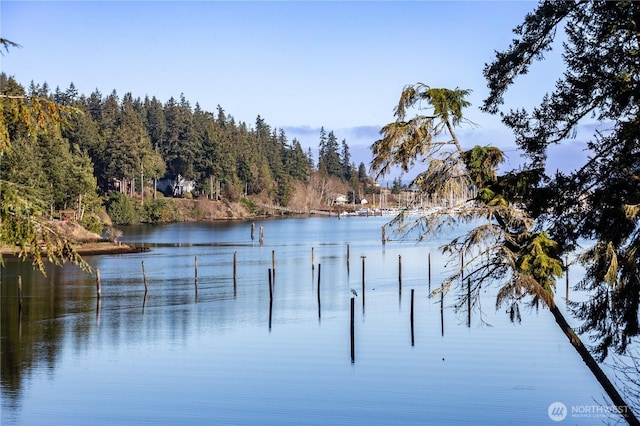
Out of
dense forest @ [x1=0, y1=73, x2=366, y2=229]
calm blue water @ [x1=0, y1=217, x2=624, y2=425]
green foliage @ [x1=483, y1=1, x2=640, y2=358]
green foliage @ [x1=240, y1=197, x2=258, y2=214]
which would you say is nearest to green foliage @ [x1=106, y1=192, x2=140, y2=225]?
dense forest @ [x1=0, y1=73, x2=366, y2=229]

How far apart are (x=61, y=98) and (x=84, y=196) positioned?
84.8 m

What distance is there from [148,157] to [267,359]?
337 feet

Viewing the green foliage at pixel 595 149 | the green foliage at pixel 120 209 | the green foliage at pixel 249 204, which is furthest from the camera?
the green foliage at pixel 249 204

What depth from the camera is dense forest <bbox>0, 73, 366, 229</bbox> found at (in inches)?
3393

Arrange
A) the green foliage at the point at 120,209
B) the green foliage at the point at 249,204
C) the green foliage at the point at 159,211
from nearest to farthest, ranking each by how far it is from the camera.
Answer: the green foliage at the point at 120,209, the green foliage at the point at 159,211, the green foliage at the point at 249,204

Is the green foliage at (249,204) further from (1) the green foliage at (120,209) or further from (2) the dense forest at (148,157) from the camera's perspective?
(1) the green foliage at (120,209)

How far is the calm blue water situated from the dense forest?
112 ft

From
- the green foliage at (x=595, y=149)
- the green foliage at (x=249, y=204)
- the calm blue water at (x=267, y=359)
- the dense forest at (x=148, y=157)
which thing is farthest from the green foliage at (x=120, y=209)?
the green foliage at (x=595, y=149)

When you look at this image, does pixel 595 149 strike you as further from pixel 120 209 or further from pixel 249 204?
pixel 249 204

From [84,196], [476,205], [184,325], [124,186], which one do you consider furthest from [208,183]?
[476,205]

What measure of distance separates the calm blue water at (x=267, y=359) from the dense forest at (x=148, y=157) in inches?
1347

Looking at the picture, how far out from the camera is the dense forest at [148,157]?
8619cm

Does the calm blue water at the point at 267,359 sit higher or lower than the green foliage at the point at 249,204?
lower

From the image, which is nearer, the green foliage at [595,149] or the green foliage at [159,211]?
the green foliage at [595,149]
